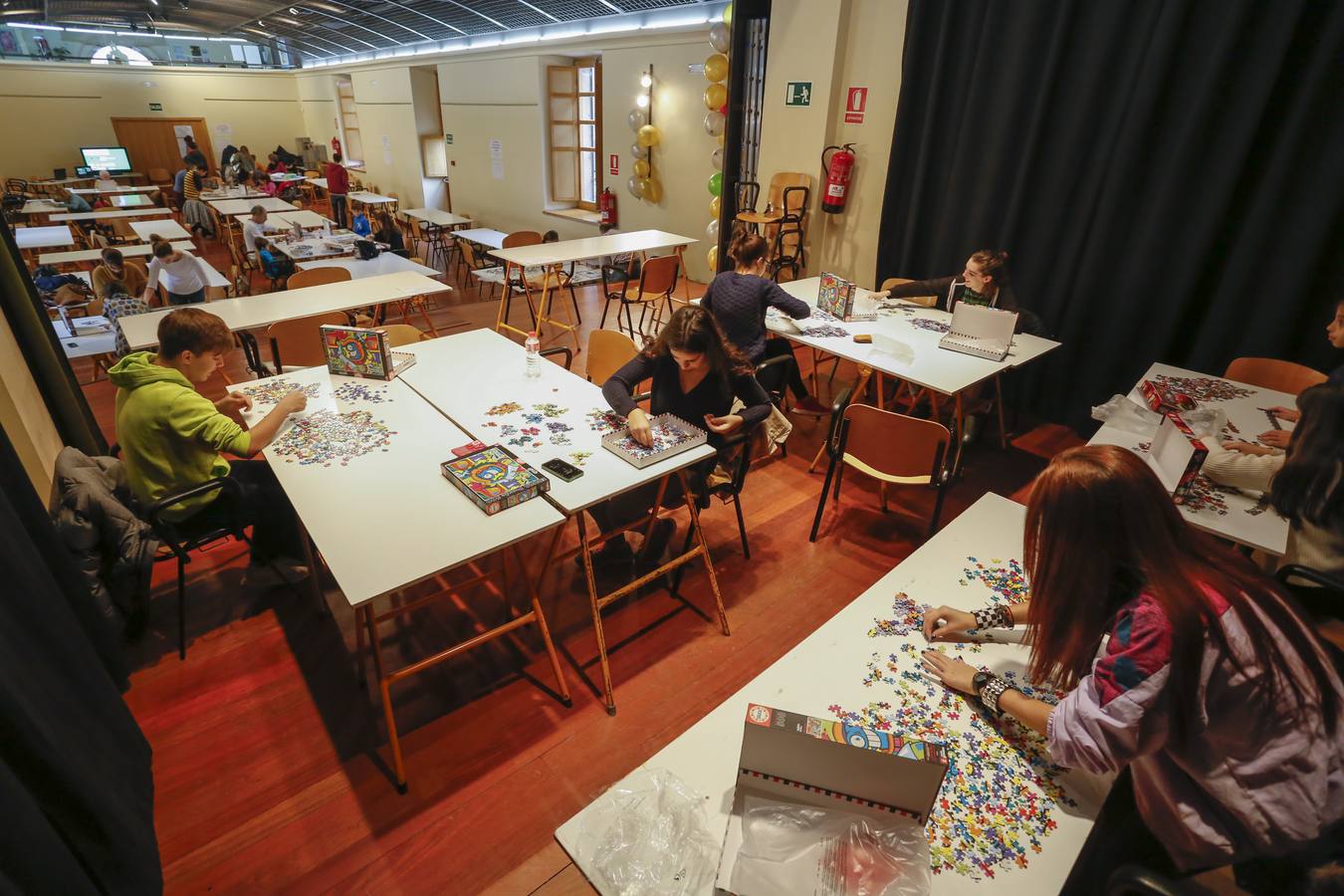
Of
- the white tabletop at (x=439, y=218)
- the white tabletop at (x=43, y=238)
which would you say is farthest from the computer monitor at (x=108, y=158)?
the white tabletop at (x=439, y=218)

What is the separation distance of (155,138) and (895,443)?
2003 centimetres

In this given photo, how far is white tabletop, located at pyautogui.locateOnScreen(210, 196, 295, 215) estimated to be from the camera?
351 inches

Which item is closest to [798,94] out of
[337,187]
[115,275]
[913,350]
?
[913,350]

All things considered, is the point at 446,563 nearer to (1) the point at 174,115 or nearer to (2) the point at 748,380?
(2) the point at 748,380

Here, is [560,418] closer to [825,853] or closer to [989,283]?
[825,853]

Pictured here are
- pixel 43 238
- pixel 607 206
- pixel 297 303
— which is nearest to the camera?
pixel 297 303

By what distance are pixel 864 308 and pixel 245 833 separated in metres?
4.08

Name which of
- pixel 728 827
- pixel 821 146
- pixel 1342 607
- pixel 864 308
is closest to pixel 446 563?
pixel 728 827

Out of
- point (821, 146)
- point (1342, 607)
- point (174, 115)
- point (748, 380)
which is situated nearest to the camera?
point (1342, 607)

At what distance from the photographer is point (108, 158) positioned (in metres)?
13.9

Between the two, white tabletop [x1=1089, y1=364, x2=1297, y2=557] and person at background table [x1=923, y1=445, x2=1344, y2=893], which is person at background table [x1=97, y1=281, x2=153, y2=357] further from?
white tabletop [x1=1089, y1=364, x2=1297, y2=557]

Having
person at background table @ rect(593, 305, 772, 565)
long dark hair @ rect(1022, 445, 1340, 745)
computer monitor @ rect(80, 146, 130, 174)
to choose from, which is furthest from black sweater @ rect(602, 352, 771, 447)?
computer monitor @ rect(80, 146, 130, 174)

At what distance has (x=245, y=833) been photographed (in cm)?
185

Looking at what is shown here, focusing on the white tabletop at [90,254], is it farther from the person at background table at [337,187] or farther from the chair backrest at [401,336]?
the chair backrest at [401,336]
